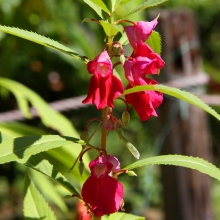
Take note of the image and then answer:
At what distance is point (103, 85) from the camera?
0.56 metres

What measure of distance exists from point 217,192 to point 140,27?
264 centimetres

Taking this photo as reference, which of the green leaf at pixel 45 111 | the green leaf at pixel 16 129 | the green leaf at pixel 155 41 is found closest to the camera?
the green leaf at pixel 155 41

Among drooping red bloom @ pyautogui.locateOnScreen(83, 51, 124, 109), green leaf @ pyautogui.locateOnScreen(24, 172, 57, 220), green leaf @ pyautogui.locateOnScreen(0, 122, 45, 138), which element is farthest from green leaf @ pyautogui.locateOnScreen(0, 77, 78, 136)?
drooping red bloom @ pyautogui.locateOnScreen(83, 51, 124, 109)

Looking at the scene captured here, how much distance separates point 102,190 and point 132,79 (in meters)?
0.11

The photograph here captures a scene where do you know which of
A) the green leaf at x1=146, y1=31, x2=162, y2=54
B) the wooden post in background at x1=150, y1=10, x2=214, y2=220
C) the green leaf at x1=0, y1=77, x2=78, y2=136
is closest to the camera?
the green leaf at x1=146, y1=31, x2=162, y2=54

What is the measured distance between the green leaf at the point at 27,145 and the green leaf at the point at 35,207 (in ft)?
0.34

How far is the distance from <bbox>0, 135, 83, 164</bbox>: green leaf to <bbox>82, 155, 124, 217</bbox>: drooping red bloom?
0.12ft

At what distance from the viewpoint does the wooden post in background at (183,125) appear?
6.08 ft

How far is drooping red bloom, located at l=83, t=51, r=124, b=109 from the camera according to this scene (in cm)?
56

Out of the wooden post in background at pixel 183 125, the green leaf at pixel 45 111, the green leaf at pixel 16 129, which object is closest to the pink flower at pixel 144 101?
the green leaf at pixel 16 129

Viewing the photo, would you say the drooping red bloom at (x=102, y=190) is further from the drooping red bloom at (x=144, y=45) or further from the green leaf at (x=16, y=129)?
the green leaf at (x=16, y=129)

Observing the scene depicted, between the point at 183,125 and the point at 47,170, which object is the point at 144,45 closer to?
the point at 47,170

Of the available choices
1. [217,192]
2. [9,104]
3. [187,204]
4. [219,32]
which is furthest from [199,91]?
[219,32]

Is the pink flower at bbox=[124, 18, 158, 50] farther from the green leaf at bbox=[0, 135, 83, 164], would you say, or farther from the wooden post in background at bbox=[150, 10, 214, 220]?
the wooden post in background at bbox=[150, 10, 214, 220]
